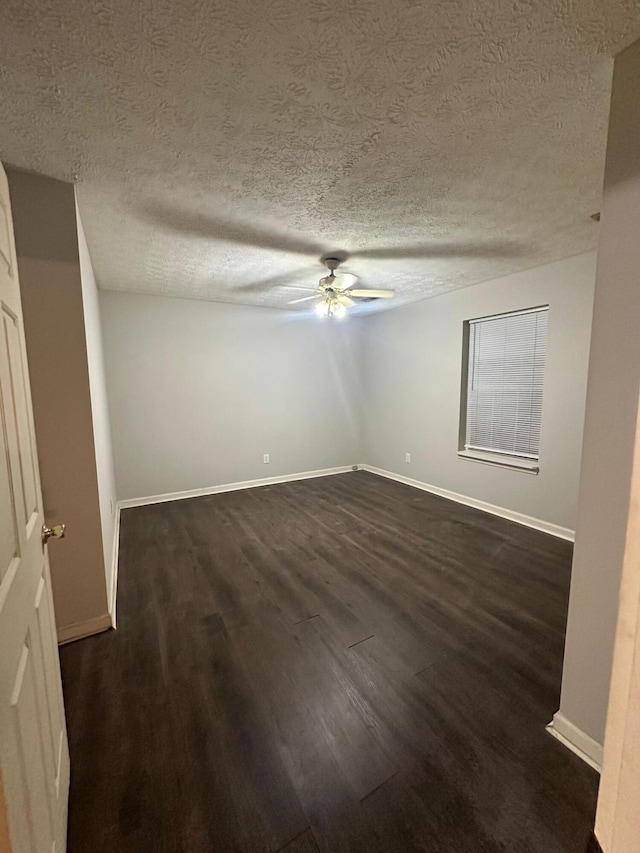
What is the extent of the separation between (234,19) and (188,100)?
38 centimetres

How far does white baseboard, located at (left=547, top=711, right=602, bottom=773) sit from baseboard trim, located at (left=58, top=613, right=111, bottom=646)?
92.3 inches

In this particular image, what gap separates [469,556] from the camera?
9.61 ft

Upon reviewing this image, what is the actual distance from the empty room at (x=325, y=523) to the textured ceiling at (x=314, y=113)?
1 centimetres

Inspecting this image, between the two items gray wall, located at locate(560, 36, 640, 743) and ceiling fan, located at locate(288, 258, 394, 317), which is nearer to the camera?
gray wall, located at locate(560, 36, 640, 743)

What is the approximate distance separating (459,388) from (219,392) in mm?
3058

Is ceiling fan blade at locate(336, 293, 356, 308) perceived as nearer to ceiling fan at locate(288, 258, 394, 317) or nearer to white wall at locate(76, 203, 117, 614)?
ceiling fan at locate(288, 258, 394, 317)

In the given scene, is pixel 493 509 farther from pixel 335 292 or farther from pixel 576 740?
pixel 335 292

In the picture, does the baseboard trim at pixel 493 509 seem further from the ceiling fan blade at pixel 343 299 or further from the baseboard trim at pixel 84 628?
the baseboard trim at pixel 84 628

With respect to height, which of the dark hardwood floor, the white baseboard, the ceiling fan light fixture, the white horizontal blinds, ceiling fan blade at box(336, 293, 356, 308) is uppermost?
ceiling fan blade at box(336, 293, 356, 308)

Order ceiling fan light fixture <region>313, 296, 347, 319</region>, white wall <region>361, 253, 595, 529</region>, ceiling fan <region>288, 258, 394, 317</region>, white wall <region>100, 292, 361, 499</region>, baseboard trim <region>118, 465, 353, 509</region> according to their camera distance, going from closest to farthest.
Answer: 1. ceiling fan <region>288, 258, 394, 317</region>
2. white wall <region>361, 253, 595, 529</region>
3. ceiling fan light fixture <region>313, 296, 347, 319</region>
4. white wall <region>100, 292, 361, 499</region>
5. baseboard trim <region>118, 465, 353, 509</region>

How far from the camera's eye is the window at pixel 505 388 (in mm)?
3520

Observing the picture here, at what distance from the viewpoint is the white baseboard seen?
4.31 ft

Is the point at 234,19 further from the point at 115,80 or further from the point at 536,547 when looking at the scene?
the point at 536,547

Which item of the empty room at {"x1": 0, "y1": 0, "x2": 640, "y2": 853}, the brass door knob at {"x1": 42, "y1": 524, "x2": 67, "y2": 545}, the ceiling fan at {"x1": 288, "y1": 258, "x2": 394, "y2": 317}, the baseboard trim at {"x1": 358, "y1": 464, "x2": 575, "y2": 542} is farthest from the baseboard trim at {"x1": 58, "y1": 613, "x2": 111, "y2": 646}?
the baseboard trim at {"x1": 358, "y1": 464, "x2": 575, "y2": 542}
